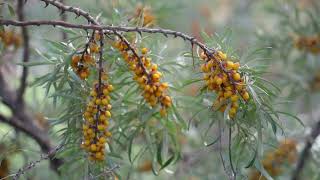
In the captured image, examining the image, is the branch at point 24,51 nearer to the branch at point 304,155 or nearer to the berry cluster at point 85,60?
the berry cluster at point 85,60

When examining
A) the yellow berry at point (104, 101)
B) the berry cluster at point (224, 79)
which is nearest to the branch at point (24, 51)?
the yellow berry at point (104, 101)

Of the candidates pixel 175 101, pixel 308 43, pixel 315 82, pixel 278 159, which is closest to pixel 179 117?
pixel 175 101

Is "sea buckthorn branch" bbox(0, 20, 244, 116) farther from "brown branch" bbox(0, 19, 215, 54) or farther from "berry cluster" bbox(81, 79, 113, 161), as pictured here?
"berry cluster" bbox(81, 79, 113, 161)

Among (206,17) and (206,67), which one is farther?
(206,17)

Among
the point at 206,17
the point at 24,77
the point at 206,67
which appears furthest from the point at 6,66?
the point at 206,17

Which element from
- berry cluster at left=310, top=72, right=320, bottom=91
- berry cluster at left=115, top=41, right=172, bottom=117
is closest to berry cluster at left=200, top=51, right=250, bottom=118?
berry cluster at left=115, top=41, right=172, bottom=117

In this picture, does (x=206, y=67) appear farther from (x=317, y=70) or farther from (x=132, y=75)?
(x=317, y=70)

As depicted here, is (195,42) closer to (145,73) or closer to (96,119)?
(145,73)
